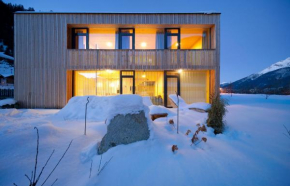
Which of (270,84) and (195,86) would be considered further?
(270,84)

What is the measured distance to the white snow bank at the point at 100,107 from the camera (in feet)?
10.0

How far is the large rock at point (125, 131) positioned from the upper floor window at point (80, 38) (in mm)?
9267

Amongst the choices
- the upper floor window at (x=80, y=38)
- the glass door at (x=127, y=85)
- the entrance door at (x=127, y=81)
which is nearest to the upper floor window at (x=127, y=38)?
the entrance door at (x=127, y=81)

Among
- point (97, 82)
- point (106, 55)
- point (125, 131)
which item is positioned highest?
point (106, 55)

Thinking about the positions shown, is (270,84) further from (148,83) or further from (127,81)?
(127,81)

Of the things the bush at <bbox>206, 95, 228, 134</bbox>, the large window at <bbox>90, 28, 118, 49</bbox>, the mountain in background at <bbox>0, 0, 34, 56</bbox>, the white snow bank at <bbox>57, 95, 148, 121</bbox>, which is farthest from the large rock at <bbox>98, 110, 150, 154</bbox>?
the mountain in background at <bbox>0, 0, 34, 56</bbox>

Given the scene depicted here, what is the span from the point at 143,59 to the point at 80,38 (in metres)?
5.44

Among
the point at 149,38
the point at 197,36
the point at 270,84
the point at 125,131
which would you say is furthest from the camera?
the point at 270,84

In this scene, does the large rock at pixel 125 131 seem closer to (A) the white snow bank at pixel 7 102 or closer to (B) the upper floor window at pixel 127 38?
(B) the upper floor window at pixel 127 38

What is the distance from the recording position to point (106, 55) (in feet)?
31.1

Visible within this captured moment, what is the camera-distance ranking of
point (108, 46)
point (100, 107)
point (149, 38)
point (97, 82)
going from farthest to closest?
1. point (149, 38)
2. point (97, 82)
3. point (108, 46)
4. point (100, 107)

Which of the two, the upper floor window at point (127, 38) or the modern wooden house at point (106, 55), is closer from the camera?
the modern wooden house at point (106, 55)

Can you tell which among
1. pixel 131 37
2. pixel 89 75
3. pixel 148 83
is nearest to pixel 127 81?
pixel 148 83

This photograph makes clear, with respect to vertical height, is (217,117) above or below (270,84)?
below
